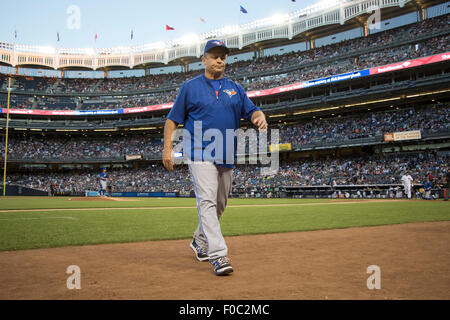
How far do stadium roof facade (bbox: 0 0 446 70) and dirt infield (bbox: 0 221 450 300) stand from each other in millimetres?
40453

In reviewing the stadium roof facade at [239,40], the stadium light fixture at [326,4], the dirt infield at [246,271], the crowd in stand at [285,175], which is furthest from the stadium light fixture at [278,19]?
the dirt infield at [246,271]

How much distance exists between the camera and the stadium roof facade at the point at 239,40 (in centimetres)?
3853

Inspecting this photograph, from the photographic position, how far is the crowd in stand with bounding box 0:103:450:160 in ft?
101

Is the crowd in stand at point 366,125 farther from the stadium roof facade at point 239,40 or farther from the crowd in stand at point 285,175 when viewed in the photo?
the stadium roof facade at point 239,40

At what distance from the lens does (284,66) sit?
44.8 m

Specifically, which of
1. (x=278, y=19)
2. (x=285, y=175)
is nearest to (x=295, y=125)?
(x=285, y=175)

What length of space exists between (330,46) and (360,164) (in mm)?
19341

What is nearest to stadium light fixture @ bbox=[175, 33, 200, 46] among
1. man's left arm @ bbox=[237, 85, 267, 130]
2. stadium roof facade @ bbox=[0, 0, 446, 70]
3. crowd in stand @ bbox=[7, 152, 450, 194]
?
stadium roof facade @ bbox=[0, 0, 446, 70]

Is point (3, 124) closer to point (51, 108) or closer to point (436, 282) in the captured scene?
point (51, 108)

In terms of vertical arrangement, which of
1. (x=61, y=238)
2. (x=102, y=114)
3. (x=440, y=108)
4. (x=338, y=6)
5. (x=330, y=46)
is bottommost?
(x=61, y=238)

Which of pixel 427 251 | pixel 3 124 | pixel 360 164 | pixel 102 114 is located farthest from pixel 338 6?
pixel 3 124

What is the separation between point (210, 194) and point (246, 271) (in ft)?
2.91

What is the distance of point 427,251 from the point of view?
3779mm

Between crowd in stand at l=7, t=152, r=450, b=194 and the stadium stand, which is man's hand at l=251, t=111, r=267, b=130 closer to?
crowd in stand at l=7, t=152, r=450, b=194
